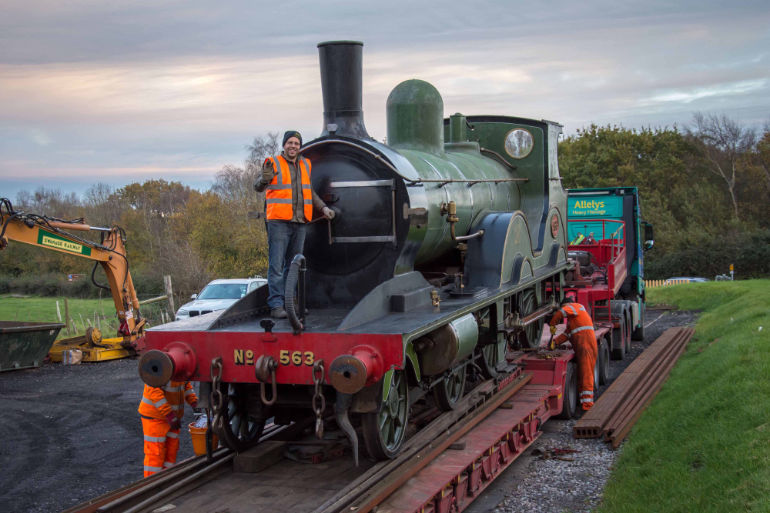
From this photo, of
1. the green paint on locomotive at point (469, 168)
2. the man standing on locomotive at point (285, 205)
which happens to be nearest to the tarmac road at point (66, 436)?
the man standing on locomotive at point (285, 205)

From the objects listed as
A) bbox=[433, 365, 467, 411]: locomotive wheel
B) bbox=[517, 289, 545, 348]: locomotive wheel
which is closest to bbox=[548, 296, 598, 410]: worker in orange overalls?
bbox=[517, 289, 545, 348]: locomotive wheel

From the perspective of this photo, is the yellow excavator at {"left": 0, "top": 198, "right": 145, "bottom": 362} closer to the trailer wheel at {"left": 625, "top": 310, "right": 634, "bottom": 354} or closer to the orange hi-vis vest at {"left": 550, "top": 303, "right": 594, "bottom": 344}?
the orange hi-vis vest at {"left": 550, "top": 303, "right": 594, "bottom": 344}

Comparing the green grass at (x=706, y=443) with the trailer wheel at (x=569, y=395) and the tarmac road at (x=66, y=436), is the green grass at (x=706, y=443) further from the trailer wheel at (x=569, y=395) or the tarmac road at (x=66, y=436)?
the tarmac road at (x=66, y=436)

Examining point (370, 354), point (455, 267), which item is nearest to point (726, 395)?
point (455, 267)

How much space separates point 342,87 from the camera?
7016mm

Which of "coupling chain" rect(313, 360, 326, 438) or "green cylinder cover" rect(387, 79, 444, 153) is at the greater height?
"green cylinder cover" rect(387, 79, 444, 153)

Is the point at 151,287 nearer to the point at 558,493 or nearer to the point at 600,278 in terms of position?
the point at 600,278

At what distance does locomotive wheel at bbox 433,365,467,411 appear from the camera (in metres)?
7.24

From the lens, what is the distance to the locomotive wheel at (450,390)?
7.24m

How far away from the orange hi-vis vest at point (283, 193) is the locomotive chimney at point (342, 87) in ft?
2.18

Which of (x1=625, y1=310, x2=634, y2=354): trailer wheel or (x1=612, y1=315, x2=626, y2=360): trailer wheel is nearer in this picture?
(x1=612, y1=315, x2=626, y2=360): trailer wheel

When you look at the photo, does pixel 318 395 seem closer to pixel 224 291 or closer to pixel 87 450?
pixel 87 450

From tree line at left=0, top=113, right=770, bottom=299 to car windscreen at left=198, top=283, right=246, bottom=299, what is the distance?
12896 mm

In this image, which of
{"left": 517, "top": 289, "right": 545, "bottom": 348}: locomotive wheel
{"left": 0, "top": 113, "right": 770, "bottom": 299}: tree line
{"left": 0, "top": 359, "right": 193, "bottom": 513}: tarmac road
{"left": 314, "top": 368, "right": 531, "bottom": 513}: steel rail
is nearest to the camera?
{"left": 314, "top": 368, "right": 531, "bottom": 513}: steel rail
